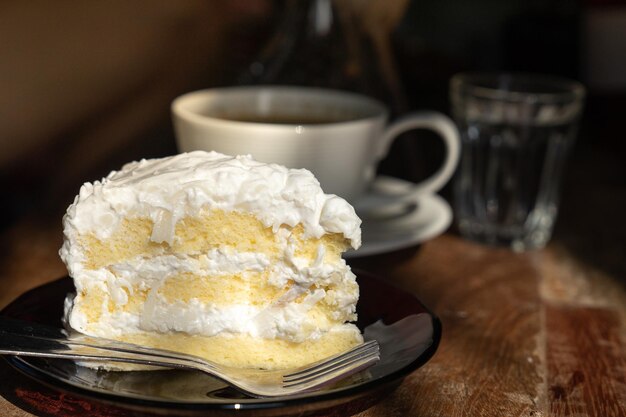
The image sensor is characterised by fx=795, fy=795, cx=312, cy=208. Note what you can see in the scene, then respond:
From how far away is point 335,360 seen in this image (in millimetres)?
665

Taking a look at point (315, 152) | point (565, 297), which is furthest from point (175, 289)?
point (565, 297)

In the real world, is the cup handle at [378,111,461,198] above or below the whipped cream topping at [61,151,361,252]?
below

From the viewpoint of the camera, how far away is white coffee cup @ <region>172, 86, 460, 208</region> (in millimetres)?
1024

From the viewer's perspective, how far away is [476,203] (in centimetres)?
122

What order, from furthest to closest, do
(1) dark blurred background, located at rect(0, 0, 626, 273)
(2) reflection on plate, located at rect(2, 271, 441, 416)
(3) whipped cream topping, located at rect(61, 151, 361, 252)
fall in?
(1) dark blurred background, located at rect(0, 0, 626, 273), (3) whipped cream topping, located at rect(61, 151, 361, 252), (2) reflection on plate, located at rect(2, 271, 441, 416)

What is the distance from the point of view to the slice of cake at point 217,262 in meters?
0.68

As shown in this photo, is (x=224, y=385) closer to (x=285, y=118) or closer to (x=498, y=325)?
(x=498, y=325)

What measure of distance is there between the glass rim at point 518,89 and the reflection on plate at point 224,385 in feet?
1.53

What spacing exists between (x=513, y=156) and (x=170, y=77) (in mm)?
926

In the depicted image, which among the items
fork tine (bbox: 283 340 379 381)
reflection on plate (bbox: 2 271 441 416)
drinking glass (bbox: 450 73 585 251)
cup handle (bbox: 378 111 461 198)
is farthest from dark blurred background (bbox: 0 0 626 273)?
fork tine (bbox: 283 340 379 381)

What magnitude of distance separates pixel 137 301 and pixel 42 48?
0.84 m

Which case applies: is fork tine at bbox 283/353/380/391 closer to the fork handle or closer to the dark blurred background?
the fork handle

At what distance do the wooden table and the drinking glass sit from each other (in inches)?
1.7

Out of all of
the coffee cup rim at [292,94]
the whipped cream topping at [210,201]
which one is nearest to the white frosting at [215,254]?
the whipped cream topping at [210,201]
